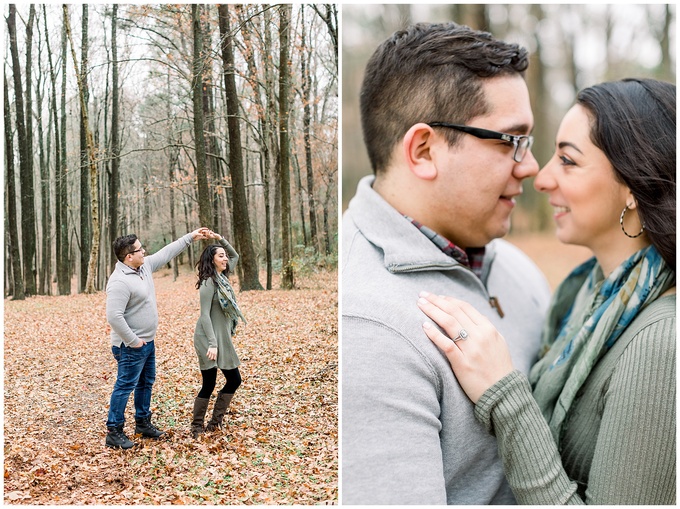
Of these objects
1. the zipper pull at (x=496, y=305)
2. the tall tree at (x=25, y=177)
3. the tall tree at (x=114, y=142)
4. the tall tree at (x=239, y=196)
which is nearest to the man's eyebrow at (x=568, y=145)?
the zipper pull at (x=496, y=305)

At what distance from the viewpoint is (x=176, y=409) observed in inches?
93.4

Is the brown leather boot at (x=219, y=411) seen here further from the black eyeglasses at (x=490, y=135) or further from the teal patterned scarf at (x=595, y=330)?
the black eyeglasses at (x=490, y=135)

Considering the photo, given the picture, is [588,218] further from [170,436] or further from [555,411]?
[170,436]

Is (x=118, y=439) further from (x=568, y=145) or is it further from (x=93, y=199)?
(x=568, y=145)

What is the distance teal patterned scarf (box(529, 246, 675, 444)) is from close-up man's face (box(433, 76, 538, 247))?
567 millimetres

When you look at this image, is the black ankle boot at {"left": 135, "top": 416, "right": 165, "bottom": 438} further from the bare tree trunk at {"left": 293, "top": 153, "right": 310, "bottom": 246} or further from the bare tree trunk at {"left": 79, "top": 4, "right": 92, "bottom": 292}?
the bare tree trunk at {"left": 293, "top": 153, "right": 310, "bottom": 246}

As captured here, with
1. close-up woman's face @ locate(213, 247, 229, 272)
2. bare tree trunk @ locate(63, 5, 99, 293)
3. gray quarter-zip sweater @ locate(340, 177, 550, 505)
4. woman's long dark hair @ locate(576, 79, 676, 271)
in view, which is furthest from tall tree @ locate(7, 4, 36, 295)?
woman's long dark hair @ locate(576, 79, 676, 271)

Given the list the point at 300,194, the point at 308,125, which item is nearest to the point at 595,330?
the point at 300,194

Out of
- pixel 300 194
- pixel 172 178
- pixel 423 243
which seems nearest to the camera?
pixel 423 243

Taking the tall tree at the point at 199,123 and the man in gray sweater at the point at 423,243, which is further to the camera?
the tall tree at the point at 199,123

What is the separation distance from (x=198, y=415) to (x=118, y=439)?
352 millimetres

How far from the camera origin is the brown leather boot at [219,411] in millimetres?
2385

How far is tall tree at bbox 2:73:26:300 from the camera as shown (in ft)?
7.86

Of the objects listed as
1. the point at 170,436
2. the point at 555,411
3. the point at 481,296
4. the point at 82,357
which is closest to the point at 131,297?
the point at 82,357
